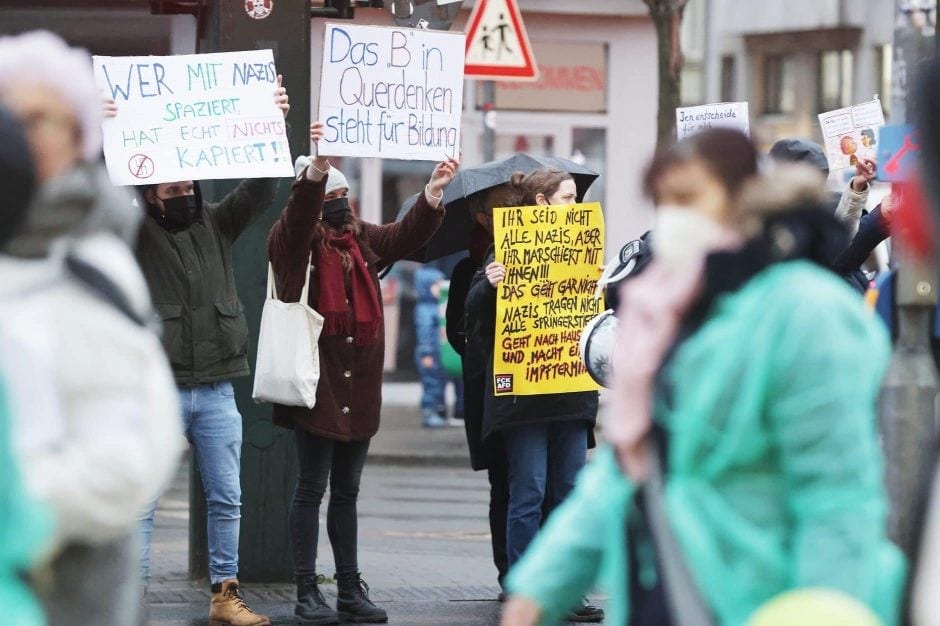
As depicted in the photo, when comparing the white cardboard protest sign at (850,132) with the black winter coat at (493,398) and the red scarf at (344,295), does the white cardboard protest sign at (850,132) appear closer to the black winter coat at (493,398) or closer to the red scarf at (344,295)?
the black winter coat at (493,398)

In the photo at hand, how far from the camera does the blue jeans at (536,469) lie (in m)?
7.82

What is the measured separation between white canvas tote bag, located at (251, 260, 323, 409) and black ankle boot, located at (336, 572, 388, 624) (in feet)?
2.66

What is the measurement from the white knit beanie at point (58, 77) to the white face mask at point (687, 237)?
1101 millimetres

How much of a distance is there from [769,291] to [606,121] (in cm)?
1739

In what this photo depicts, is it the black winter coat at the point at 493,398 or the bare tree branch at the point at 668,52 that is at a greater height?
the bare tree branch at the point at 668,52

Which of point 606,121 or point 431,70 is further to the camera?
point 606,121

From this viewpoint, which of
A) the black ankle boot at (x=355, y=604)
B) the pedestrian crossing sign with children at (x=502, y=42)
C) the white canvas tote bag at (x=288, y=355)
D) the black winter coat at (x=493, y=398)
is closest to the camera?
the white canvas tote bag at (x=288, y=355)

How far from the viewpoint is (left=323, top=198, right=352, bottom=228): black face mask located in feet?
25.9

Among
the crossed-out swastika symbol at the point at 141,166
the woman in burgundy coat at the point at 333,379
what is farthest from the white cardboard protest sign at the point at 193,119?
the woman in burgundy coat at the point at 333,379

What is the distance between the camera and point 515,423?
7895 mm

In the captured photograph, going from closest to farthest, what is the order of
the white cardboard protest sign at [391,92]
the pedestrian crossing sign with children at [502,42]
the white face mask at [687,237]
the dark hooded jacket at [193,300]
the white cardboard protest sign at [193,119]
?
1. the white face mask at [687,237]
2. the dark hooded jacket at [193,300]
3. the white cardboard protest sign at [193,119]
4. the white cardboard protest sign at [391,92]
5. the pedestrian crossing sign with children at [502,42]

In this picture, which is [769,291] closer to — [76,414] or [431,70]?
[76,414]

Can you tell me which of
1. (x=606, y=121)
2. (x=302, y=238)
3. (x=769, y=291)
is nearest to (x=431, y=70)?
(x=302, y=238)

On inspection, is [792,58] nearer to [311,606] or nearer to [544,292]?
[544,292]
